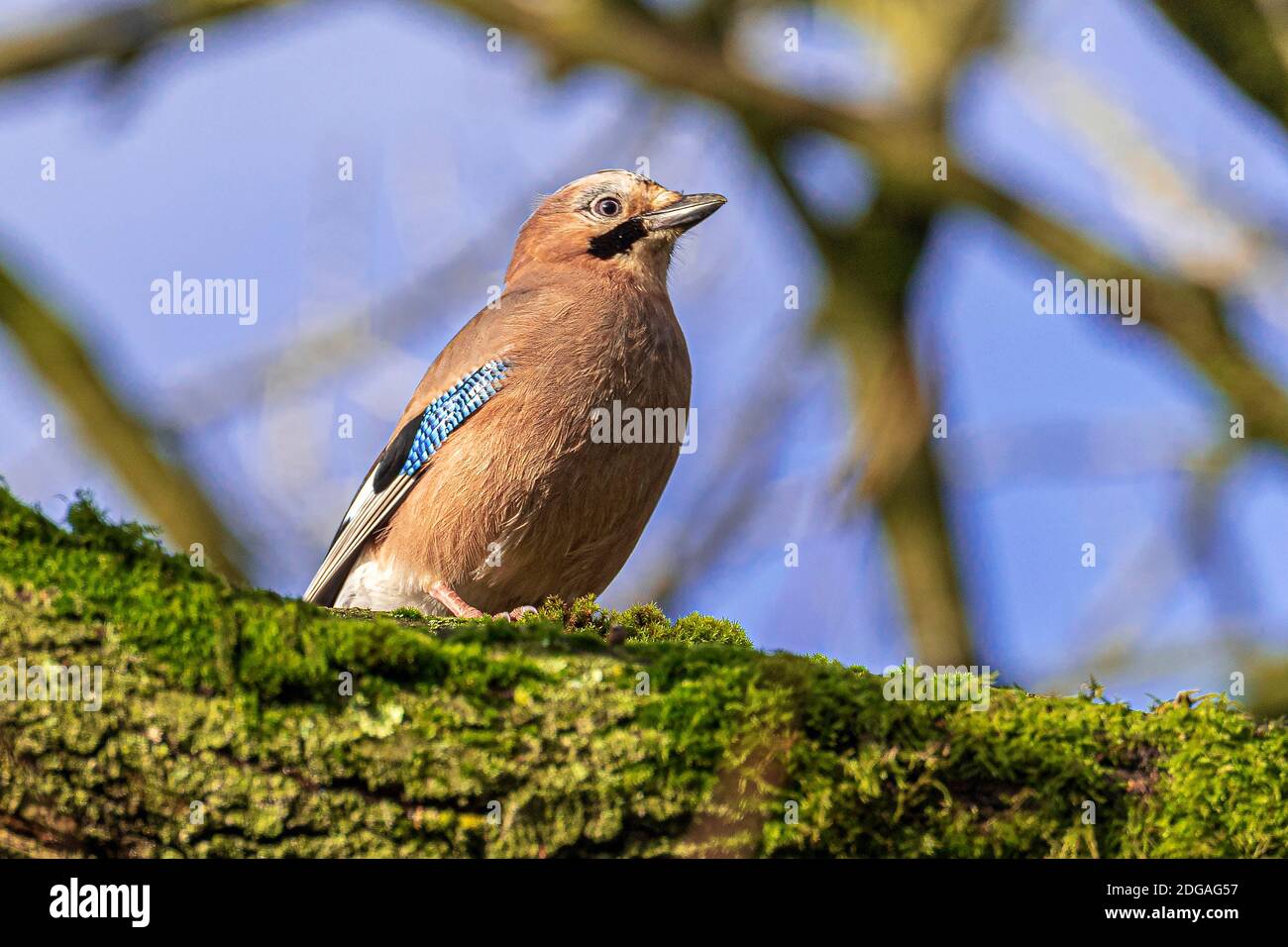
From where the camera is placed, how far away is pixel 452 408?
6.86 meters

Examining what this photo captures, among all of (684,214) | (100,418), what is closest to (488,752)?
(684,214)

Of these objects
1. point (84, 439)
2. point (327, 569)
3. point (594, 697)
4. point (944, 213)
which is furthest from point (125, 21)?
point (594, 697)

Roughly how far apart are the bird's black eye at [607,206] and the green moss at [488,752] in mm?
4080

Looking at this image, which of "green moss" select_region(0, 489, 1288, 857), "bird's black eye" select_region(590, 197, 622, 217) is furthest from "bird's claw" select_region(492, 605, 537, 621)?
"bird's black eye" select_region(590, 197, 622, 217)

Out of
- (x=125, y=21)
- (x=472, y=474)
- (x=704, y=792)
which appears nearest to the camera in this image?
(x=704, y=792)

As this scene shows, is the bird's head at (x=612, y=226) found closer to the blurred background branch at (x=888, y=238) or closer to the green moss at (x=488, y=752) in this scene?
the blurred background branch at (x=888, y=238)

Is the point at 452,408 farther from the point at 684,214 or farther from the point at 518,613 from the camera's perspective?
the point at 684,214

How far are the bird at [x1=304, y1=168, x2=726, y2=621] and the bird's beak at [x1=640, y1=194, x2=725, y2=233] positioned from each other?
0.03 meters

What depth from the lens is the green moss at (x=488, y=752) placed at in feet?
12.0

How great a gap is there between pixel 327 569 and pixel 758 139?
12.7 ft

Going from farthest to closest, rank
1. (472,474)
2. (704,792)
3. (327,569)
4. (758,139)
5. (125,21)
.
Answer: (758,139), (125,21), (327,569), (472,474), (704,792)
